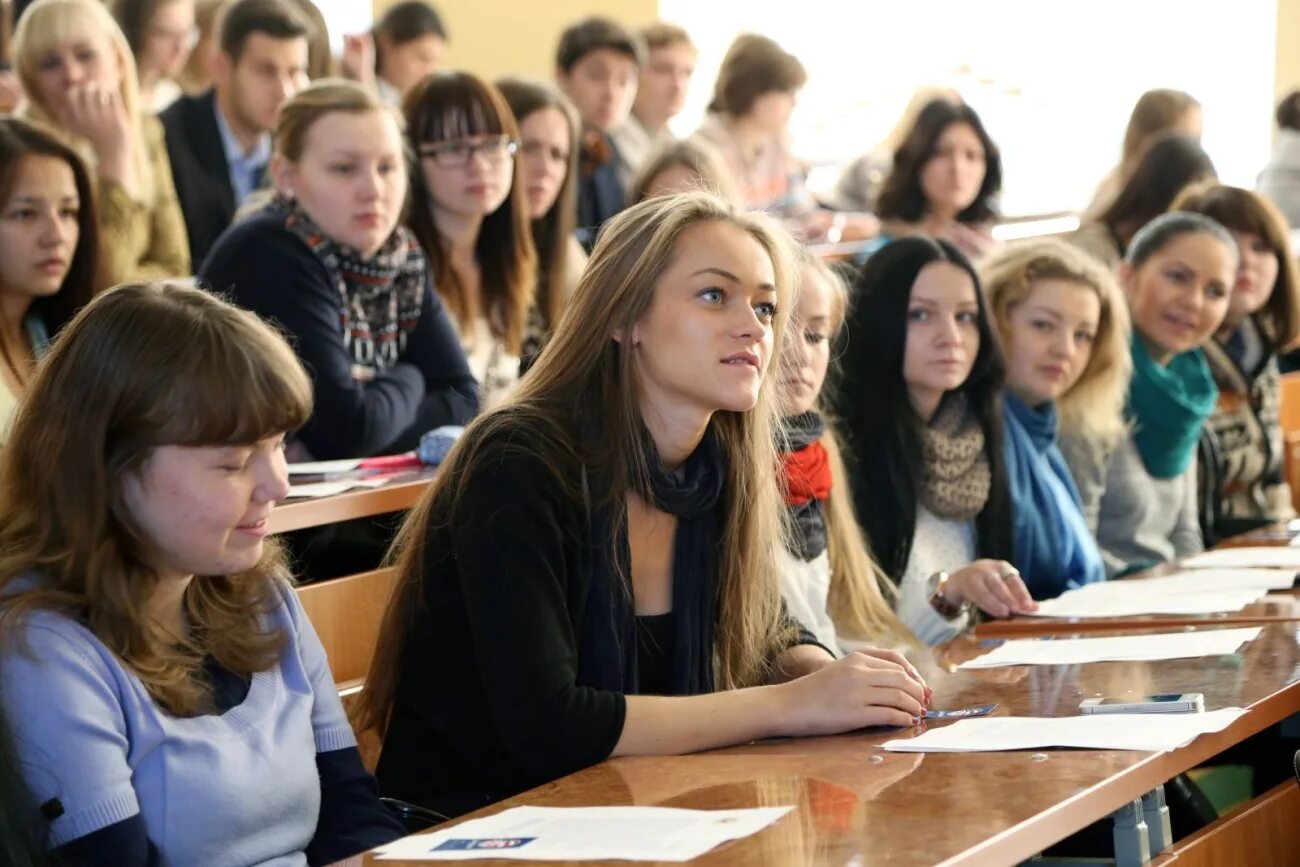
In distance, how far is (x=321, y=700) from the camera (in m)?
2.08

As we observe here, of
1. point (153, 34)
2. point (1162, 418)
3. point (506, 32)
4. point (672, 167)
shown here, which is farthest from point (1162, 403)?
point (506, 32)

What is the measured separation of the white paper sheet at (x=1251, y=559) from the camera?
3.36m

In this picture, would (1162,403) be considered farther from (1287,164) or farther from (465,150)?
(1287,164)

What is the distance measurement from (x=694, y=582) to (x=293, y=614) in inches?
20.4

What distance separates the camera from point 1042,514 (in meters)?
3.66

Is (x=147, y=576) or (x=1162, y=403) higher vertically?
(x=147, y=576)

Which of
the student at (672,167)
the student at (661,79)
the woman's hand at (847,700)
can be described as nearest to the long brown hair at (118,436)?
the woman's hand at (847,700)

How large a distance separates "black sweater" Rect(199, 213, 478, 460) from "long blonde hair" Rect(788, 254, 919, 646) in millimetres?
1001

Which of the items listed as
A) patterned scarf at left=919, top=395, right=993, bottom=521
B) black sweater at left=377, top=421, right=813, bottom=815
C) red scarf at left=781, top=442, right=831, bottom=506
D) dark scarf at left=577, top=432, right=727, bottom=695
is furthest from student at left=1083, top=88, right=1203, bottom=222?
black sweater at left=377, top=421, right=813, bottom=815

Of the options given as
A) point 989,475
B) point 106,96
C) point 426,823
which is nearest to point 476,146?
point 106,96

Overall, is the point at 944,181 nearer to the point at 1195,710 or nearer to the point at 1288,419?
the point at 1288,419

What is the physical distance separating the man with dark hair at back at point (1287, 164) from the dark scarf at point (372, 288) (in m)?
5.22

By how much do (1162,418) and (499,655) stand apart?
8.01ft

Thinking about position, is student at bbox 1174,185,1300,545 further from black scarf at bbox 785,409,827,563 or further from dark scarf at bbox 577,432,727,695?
dark scarf at bbox 577,432,727,695
